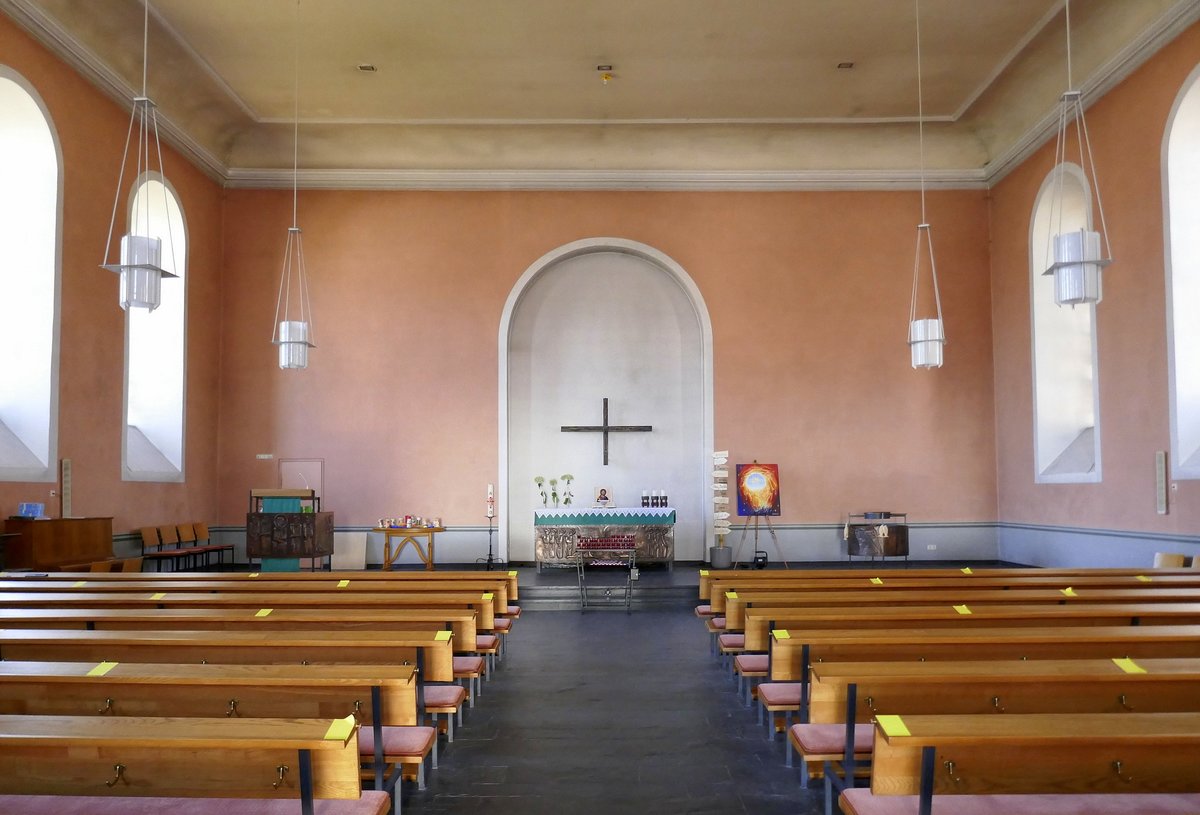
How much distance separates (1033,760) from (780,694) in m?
1.69

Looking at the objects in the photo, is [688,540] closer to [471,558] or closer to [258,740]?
[471,558]

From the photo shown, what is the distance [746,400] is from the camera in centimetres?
1099

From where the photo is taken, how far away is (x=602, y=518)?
398 inches

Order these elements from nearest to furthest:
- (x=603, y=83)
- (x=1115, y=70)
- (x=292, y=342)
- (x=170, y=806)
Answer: (x=170, y=806) < (x=1115, y=70) < (x=292, y=342) < (x=603, y=83)

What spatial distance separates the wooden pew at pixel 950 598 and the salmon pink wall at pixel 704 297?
6.38 m

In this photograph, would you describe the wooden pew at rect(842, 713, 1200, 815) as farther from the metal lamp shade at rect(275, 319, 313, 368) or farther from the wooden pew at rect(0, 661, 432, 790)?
the metal lamp shade at rect(275, 319, 313, 368)

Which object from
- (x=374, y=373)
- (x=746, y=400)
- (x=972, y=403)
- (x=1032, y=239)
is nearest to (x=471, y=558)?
(x=374, y=373)

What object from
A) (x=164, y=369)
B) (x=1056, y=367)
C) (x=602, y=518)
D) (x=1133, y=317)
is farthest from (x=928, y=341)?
(x=164, y=369)

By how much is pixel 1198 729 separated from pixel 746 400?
909 cm

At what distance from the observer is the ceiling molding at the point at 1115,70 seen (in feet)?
23.5

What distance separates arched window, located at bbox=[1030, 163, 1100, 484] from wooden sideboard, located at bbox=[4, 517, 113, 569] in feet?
31.8

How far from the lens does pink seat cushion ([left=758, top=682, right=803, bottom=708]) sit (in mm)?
3502

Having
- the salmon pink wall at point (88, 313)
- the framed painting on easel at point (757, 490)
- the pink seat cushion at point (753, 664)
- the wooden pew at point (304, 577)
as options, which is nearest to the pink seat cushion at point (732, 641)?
the pink seat cushion at point (753, 664)

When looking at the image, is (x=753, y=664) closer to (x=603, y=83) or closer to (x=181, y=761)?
(x=181, y=761)
